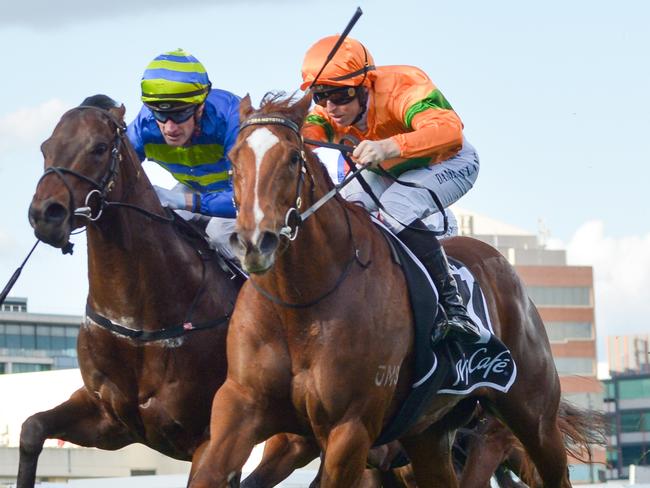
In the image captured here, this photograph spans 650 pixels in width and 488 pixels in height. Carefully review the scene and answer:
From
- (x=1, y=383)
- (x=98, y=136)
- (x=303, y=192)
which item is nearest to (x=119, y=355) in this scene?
(x=98, y=136)

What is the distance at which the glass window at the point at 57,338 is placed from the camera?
257 ft

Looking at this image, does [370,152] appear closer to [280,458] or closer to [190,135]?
[190,135]

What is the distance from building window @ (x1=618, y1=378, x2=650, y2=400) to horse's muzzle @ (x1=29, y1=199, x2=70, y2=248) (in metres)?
84.7

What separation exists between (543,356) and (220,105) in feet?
7.83

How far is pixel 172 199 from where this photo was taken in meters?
7.96

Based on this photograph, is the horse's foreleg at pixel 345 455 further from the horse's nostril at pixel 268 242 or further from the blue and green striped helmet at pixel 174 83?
the blue and green striped helmet at pixel 174 83

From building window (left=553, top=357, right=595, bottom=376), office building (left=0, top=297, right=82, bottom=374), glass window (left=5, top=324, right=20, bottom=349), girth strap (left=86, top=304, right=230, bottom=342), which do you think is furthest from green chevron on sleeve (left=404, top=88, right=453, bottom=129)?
building window (left=553, top=357, right=595, bottom=376)

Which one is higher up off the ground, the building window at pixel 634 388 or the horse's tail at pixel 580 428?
the horse's tail at pixel 580 428

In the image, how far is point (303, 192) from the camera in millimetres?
6461

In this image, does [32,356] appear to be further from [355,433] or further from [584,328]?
[355,433]

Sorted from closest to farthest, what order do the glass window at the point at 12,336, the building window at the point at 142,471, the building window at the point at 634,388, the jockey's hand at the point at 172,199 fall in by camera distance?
the jockey's hand at the point at 172,199, the building window at the point at 142,471, the glass window at the point at 12,336, the building window at the point at 634,388

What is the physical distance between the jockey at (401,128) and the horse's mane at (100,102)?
989 mm

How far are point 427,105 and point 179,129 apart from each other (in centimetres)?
130

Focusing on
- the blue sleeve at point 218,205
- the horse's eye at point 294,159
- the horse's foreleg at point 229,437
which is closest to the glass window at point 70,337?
the blue sleeve at point 218,205
